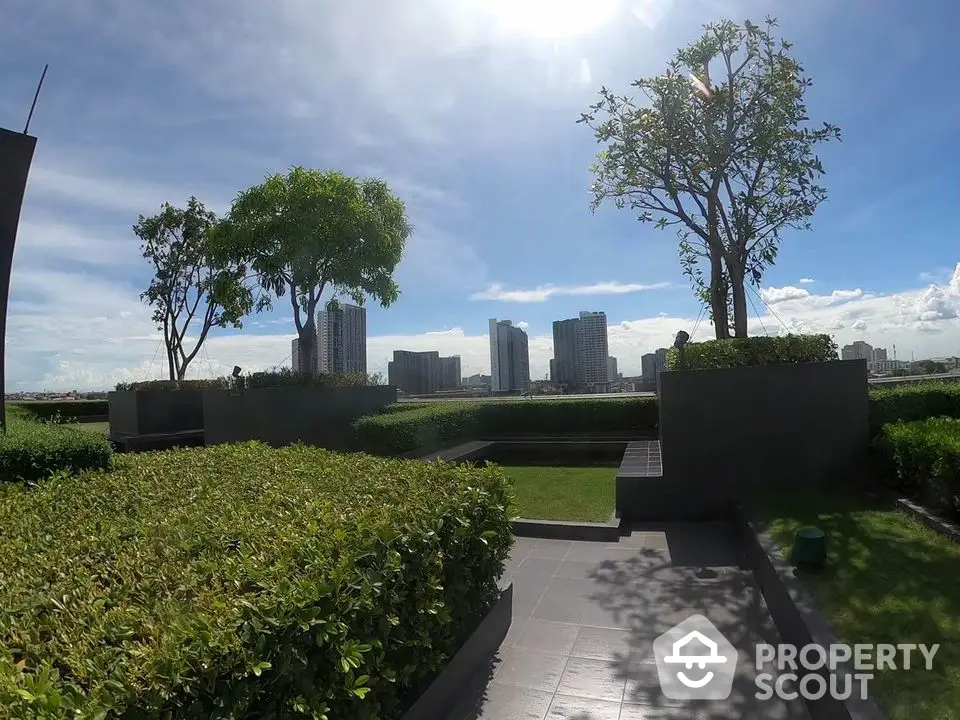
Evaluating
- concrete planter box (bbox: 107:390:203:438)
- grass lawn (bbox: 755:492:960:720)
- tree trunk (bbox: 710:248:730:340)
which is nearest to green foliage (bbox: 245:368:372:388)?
concrete planter box (bbox: 107:390:203:438)

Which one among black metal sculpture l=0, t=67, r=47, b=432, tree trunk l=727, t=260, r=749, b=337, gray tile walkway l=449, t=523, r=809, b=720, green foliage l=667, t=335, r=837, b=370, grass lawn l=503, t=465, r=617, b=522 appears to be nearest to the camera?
gray tile walkway l=449, t=523, r=809, b=720

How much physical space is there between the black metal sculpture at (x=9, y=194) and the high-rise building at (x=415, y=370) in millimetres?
17031

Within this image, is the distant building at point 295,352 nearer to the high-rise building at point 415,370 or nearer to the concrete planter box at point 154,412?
the concrete planter box at point 154,412

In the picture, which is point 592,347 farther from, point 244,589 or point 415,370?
point 244,589

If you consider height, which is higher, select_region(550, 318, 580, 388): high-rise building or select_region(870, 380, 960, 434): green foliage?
select_region(550, 318, 580, 388): high-rise building

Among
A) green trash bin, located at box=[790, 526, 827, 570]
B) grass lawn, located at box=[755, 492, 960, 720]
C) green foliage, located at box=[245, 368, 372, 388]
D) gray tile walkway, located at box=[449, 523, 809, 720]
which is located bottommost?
gray tile walkway, located at box=[449, 523, 809, 720]

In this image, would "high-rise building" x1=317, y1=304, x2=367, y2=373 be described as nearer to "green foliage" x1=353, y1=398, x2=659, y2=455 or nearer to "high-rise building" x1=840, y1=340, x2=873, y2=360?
"green foliage" x1=353, y1=398, x2=659, y2=455

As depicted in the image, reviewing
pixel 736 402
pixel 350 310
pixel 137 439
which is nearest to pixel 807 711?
pixel 736 402

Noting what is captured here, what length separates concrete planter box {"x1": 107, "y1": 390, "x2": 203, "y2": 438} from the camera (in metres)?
14.9

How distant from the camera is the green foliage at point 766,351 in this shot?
664cm

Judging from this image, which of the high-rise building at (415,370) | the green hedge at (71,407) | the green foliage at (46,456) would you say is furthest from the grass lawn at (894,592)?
the green hedge at (71,407)

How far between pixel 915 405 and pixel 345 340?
16.2m

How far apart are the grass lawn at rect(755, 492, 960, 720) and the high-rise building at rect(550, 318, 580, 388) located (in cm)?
1807

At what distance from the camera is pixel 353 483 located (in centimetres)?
321
